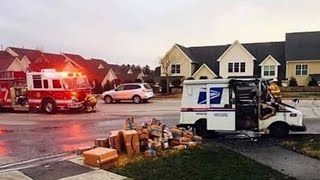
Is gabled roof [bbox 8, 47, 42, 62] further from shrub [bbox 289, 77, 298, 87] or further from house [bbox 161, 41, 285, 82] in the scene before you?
shrub [bbox 289, 77, 298, 87]

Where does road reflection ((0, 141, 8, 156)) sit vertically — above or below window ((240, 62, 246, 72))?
below

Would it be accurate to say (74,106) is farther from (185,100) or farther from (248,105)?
(248,105)

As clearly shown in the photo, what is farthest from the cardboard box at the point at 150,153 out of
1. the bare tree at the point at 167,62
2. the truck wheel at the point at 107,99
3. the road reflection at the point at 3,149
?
the bare tree at the point at 167,62

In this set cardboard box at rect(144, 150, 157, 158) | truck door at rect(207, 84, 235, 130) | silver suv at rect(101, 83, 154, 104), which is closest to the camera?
cardboard box at rect(144, 150, 157, 158)

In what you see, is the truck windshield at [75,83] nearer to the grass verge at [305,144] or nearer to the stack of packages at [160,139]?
the stack of packages at [160,139]

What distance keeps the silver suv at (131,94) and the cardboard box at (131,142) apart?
22.0 m

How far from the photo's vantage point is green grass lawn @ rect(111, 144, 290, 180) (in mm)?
7641

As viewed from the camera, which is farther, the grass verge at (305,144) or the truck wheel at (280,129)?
the truck wheel at (280,129)

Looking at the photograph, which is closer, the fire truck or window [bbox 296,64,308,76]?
the fire truck

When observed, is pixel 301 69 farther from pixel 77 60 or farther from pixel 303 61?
pixel 77 60

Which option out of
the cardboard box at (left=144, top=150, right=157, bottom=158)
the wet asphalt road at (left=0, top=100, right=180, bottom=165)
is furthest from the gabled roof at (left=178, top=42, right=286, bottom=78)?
the cardboard box at (left=144, top=150, right=157, bottom=158)

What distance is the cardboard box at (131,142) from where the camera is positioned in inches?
379

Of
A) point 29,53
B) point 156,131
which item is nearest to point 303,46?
Result: point 156,131

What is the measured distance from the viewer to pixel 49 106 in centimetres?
2348
